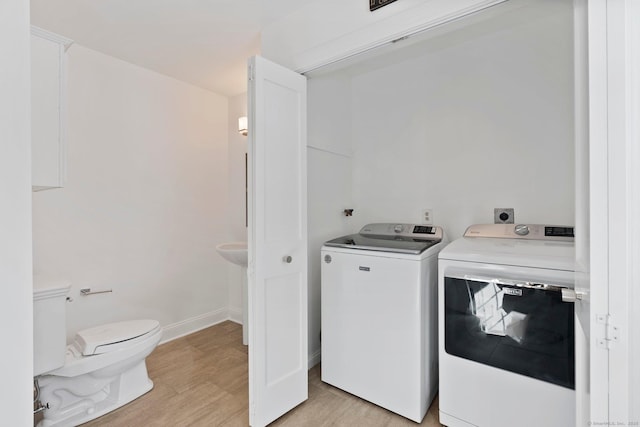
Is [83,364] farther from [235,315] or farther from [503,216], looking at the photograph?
[503,216]

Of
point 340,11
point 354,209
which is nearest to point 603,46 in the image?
point 340,11

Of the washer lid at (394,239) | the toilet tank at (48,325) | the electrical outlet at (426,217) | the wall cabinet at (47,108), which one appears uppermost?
the wall cabinet at (47,108)

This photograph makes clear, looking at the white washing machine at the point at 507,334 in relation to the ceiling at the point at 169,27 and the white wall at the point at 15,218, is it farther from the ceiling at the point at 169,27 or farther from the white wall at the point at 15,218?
the ceiling at the point at 169,27

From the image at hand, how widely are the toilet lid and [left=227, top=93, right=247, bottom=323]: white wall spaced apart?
1.19 m

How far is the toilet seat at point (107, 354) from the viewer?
5.49 feet

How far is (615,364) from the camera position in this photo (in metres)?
0.68

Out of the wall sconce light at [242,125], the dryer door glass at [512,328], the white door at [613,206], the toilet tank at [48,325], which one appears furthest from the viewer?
the wall sconce light at [242,125]

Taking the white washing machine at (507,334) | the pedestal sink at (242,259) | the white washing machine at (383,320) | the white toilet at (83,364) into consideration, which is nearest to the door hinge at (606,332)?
the white washing machine at (507,334)

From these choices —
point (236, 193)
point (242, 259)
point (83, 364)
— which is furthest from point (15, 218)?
point (236, 193)

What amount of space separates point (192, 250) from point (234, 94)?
1632 mm

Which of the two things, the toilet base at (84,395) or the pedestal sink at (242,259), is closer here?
the toilet base at (84,395)

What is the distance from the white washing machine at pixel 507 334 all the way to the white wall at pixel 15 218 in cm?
160

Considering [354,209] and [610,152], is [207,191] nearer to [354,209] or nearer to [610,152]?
[354,209]

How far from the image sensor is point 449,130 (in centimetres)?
224
